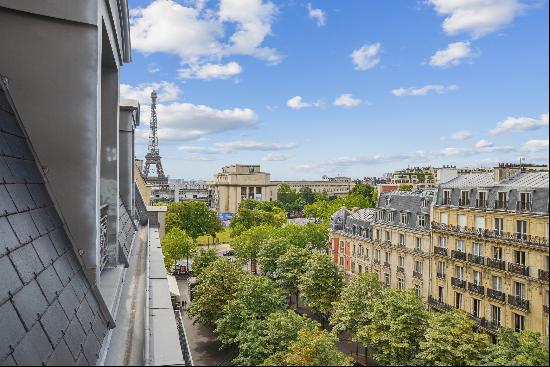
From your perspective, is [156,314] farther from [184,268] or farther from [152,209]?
[184,268]

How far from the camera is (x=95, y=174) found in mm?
6383

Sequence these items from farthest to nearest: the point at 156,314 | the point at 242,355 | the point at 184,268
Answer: the point at 184,268 < the point at 242,355 < the point at 156,314

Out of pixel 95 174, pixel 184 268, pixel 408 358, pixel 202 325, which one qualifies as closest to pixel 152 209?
pixel 202 325

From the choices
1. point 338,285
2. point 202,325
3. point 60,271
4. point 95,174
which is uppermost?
point 95,174

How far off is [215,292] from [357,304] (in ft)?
32.5

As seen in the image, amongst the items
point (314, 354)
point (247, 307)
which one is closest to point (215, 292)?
point (247, 307)

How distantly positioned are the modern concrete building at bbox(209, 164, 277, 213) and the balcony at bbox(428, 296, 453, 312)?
289ft

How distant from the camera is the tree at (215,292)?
29.0m

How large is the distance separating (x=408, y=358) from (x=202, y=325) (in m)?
14.6

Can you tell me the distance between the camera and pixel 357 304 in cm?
2623

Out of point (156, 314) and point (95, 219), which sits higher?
point (95, 219)

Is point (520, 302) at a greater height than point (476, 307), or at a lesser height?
greater

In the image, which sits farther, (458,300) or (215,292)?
(215,292)

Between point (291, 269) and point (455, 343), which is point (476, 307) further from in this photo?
point (291, 269)
